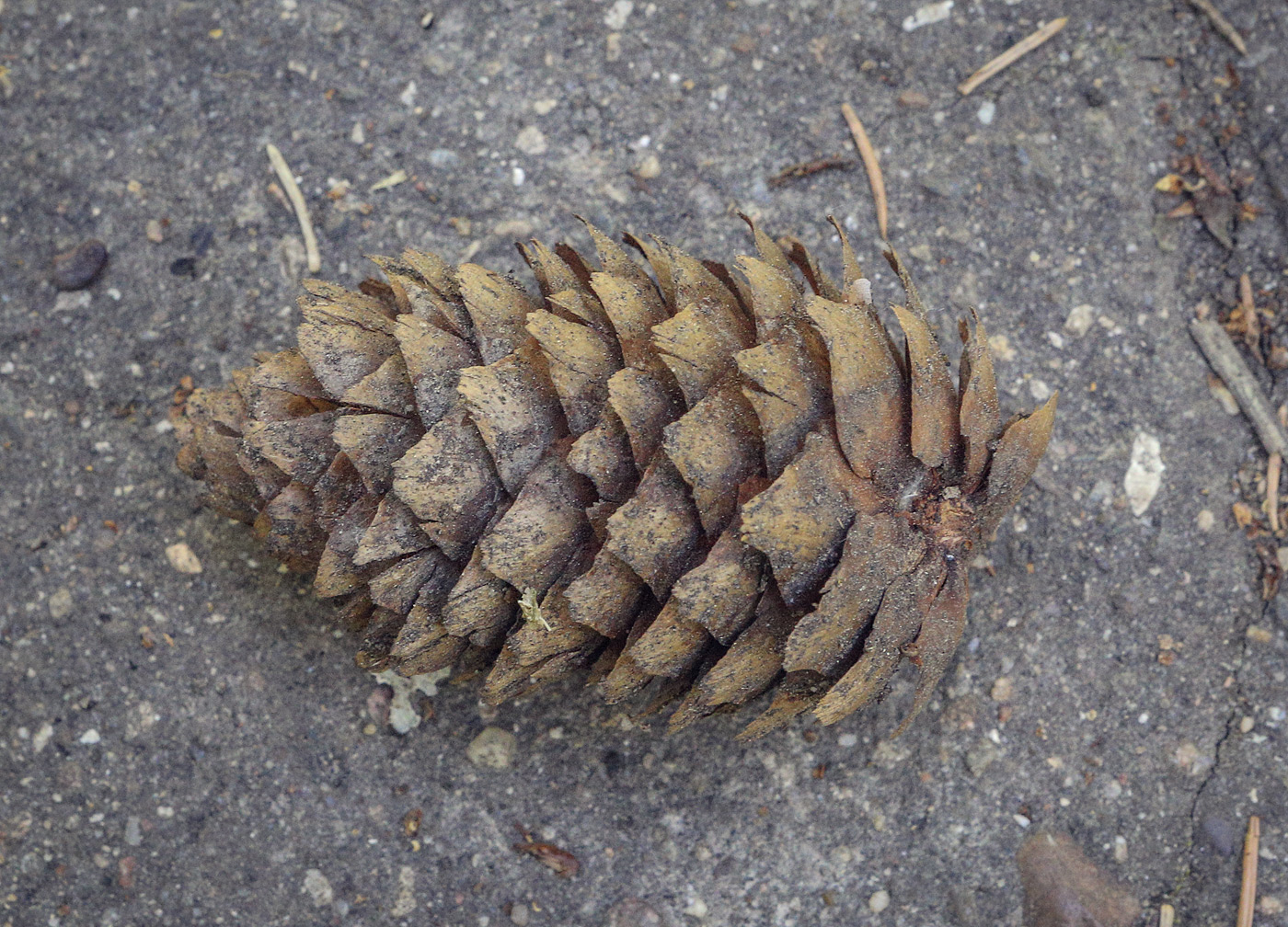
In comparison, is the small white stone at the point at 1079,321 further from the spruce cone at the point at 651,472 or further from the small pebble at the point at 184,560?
the small pebble at the point at 184,560

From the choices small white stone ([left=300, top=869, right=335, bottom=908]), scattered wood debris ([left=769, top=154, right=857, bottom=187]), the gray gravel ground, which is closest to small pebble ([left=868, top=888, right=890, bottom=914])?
the gray gravel ground

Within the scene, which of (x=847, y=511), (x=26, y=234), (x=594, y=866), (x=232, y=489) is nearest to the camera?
(x=847, y=511)

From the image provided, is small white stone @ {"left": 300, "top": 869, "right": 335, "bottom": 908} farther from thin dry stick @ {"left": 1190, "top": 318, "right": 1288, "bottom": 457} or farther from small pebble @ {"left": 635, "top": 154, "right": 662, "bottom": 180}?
thin dry stick @ {"left": 1190, "top": 318, "right": 1288, "bottom": 457}

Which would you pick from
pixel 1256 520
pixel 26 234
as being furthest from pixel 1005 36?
pixel 26 234

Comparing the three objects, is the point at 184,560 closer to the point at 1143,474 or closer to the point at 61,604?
the point at 61,604

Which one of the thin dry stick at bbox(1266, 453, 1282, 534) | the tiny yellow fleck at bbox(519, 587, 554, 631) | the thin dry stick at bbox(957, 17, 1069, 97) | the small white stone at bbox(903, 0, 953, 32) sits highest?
the small white stone at bbox(903, 0, 953, 32)

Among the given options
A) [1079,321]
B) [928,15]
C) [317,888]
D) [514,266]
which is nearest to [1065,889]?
[1079,321]

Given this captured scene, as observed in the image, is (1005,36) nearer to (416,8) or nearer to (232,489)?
(416,8)
